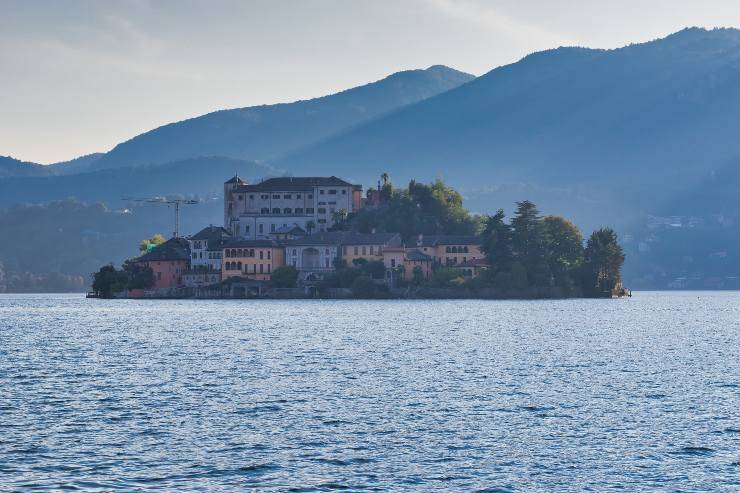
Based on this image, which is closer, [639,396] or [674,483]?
[674,483]

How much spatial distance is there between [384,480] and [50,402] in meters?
24.0

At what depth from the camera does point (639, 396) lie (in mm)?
60062

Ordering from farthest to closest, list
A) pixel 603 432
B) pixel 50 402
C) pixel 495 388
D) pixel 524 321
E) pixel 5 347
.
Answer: pixel 524 321 → pixel 5 347 → pixel 495 388 → pixel 50 402 → pixel 603 432

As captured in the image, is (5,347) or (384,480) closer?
(384,480)

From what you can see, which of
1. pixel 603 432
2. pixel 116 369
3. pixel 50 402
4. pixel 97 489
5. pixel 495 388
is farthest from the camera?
pixel 116 369

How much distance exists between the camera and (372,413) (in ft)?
176

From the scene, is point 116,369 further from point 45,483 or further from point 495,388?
point 45,483

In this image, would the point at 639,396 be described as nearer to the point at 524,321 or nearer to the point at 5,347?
the point at 5,347

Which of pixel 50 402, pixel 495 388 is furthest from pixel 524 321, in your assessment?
pixel 50 402

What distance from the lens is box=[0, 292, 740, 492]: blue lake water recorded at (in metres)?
39.9

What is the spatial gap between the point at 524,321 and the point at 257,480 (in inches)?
3804

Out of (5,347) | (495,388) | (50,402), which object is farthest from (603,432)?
(5,347)

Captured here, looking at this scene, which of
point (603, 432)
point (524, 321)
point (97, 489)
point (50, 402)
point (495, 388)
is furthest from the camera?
point (524, 321)

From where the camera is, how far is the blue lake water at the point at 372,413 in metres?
39.9
